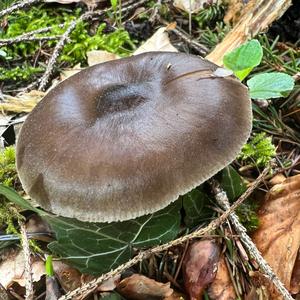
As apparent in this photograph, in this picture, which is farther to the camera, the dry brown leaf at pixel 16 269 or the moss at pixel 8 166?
the moss at pixel 8 166

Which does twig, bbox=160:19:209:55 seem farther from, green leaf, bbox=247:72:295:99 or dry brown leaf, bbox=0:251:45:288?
dry brown leaf, bbox=0:251:45:288

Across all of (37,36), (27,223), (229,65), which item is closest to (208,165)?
(229,65)

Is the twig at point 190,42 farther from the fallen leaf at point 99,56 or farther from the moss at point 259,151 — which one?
the moss at point 259,151

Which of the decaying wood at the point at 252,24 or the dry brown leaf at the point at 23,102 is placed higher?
the decaying wood at the point at 252,24

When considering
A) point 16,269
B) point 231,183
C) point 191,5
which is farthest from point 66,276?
point 191,5

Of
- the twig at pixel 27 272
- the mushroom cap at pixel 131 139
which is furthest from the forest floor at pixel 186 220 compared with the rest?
the mushroom cap at pixel 131 139
